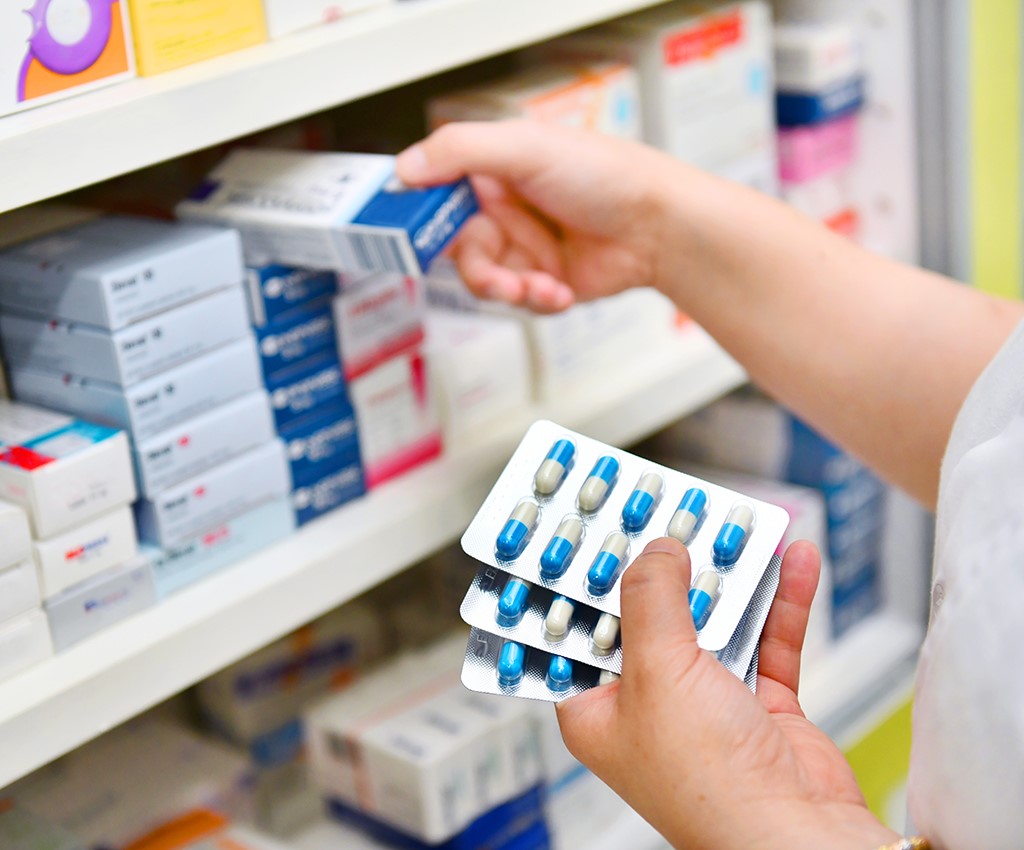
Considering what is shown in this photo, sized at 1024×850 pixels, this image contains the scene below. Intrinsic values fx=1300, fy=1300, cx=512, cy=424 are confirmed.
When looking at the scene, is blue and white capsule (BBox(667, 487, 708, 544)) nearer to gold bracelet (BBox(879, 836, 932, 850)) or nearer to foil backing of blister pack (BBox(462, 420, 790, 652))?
foil backing of blister pack (BBox(462, 420, 790, 652))

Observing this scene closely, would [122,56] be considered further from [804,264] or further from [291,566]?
[804,264]

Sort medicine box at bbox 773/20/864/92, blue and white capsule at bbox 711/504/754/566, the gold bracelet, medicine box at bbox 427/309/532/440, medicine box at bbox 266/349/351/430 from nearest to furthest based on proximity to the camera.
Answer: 1. the gold bracelet
2. blue and white capsule at bbox 711/504/754/566
3. medicine box at bbox 266/349/351/430
4. medicine box at bbox 427/309/532/440
5. medicine box at bbox 773/20/864/92

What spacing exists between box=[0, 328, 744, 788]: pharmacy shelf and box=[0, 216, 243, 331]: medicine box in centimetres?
16

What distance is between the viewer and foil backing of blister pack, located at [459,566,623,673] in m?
0.56

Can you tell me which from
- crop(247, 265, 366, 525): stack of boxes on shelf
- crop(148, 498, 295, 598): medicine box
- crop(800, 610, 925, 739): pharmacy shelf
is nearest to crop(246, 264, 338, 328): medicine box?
crop(247, 265, 366, 525): stack of boxes on shelf

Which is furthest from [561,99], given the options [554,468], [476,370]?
[554,468]

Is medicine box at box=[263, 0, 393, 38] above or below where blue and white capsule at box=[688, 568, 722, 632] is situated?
above

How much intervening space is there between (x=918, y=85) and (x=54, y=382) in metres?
0.77

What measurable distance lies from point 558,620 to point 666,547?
0.06 meters

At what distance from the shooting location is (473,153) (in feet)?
2.56

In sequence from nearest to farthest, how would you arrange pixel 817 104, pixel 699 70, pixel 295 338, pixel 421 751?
pixel 295 338
pixel 421 751
pixel 699 70
pixel 817 104

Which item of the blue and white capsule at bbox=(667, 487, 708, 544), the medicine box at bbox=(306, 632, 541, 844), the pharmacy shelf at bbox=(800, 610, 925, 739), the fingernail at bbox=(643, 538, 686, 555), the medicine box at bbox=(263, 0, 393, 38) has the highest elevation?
the medicine box at bbox=(263, 0, 393, 38)

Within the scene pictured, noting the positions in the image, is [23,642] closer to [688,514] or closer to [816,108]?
[688,514]

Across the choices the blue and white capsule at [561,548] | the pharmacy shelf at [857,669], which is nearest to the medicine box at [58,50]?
the blue and white capsule at [561,548]
